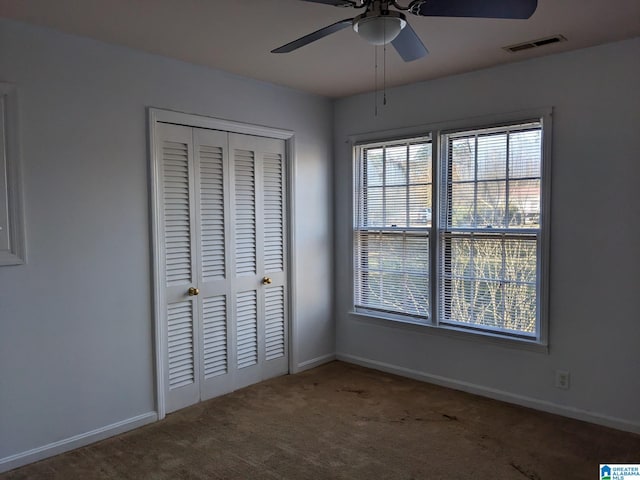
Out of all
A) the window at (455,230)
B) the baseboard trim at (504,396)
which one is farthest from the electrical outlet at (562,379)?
the window at (455,230)

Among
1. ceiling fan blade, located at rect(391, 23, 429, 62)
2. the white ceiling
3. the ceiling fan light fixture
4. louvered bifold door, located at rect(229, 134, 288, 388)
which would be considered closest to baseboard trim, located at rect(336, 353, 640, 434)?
louvered bifold door, located at rect(229, 134, 288, 388)

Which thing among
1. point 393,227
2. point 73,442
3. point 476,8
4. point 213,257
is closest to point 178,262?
point 213,257

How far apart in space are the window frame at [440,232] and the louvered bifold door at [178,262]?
1.58 metres

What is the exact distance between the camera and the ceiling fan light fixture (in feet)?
6.25

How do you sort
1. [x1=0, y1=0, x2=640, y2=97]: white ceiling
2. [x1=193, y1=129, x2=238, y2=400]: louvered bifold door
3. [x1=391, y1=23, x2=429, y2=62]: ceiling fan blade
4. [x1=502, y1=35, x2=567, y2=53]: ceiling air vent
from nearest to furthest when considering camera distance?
1. [x1=391, y1=23, x2=429, y2=62]: ceiling fan blade
2. [x1=0, y1=0, x2=640, y2=97]: white ceiling
3. [x1=502, y1=35, x2=567, y2=53]: ceiling air vent
4. [x1=193, y1=129, x2=238, y2=400]: louvered bifold door

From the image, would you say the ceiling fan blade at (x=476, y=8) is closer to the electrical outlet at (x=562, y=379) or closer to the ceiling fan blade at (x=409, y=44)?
the ceiling fan blade at (x=409, y=44)

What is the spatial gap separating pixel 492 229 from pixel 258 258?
1852mm

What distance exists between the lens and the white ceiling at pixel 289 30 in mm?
2492

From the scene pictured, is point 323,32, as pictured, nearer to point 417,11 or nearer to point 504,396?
point 417,11

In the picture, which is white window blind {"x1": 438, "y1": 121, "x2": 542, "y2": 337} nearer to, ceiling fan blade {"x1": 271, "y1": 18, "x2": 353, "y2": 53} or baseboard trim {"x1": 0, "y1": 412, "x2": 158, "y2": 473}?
ceiling fan blade {"x1": 271, "y1": 18, "x2": 353, "y2": 53}

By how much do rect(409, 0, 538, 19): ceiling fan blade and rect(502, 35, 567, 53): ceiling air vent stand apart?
3.89ft

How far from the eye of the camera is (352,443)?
2982 millimetres

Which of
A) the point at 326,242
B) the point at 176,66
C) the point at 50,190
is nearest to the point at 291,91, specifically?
the point at 176,66

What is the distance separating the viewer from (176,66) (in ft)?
11.1
